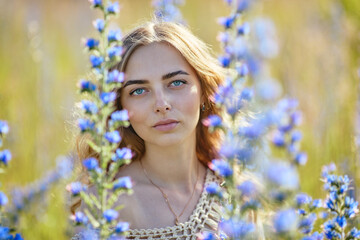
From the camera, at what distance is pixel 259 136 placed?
1341 millimetres

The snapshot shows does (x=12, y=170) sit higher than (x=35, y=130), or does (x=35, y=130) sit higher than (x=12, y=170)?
(x=35, y=130)

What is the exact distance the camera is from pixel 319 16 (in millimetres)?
5016

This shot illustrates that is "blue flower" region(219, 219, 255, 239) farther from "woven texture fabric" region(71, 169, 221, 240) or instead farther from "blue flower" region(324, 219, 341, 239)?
"woven texture fabric" region(71, 169, 221, 240)

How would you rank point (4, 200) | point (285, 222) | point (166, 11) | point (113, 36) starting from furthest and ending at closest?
point (166, 11)
point (113, 36)
point (4, 200)
point (285, 222)

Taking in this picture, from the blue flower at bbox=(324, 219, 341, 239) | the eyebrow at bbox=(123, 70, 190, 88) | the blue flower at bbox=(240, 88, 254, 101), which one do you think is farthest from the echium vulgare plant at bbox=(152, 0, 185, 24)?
the blue flower at bbox=(324, 219, 341, 239)

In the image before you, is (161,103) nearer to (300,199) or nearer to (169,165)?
(169,165)

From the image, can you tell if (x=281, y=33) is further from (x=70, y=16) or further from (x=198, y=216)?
(x=70, y=16)

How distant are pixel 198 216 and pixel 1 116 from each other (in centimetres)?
125

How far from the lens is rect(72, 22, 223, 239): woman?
225 centimetres

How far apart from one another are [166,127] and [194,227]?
0.48 m

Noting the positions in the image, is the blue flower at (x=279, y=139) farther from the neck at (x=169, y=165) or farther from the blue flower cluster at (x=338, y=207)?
the neck at (x=169, y=165)

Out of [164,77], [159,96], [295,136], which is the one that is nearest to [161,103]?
[159,96]

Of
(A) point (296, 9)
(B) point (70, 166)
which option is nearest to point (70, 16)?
(A) point (296, 9)

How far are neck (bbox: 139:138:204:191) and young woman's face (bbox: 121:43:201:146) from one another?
4.3 inches
